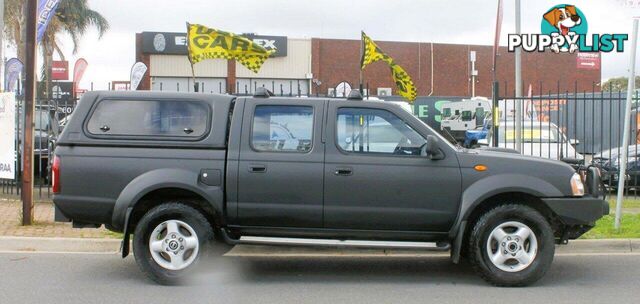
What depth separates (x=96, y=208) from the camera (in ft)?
22.4

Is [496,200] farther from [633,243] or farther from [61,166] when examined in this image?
[61,166]

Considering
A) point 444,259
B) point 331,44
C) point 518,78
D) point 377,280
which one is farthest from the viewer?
point 331,44

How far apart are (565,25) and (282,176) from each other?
9.84 metres

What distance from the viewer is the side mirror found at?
6559 millimetres

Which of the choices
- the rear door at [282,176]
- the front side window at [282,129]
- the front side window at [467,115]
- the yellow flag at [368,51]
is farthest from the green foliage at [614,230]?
the front side window at [467,115]

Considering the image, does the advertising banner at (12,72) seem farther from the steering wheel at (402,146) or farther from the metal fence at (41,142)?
the steering wheel at (402,146)

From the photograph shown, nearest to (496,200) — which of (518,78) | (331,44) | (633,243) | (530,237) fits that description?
(530,237)

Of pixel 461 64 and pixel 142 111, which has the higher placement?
pixel 461 64

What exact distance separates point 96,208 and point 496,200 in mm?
3861

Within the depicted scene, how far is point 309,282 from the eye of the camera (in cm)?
708

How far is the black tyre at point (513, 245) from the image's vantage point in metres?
6.67

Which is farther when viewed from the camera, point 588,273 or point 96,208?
point 588,273

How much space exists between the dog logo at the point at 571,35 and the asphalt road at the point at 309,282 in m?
7.11

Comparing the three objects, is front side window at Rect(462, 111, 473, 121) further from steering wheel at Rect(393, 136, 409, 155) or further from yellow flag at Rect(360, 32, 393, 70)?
steering wheel at Rect(393, 136, 409, 155)
